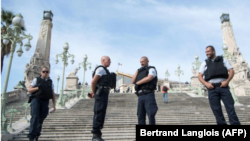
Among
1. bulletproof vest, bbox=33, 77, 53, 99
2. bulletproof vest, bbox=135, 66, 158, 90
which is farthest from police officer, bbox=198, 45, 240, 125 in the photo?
bulletproof vest, bbox=33, 77, 53, 99

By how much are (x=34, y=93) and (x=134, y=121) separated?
4921mm

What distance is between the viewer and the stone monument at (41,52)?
97.4ft

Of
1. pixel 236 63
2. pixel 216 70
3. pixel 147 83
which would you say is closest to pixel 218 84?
pixel 216 70

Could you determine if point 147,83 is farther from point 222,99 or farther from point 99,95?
point 222,99

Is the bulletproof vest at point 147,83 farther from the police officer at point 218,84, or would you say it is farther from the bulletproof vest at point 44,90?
the bulletproof vest at point 44,90

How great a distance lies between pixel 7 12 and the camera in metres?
21.9

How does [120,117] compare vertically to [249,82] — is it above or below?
below

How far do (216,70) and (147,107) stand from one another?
67.5 inches

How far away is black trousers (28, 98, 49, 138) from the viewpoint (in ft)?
15.4

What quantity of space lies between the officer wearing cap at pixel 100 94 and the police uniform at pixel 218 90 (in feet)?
7.34

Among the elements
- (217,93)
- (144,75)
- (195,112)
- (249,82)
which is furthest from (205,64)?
(249,82)

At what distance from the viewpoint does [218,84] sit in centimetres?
391

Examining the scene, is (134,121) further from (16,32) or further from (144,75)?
(16,32)

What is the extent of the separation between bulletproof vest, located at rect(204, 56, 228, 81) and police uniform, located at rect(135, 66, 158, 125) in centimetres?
120
